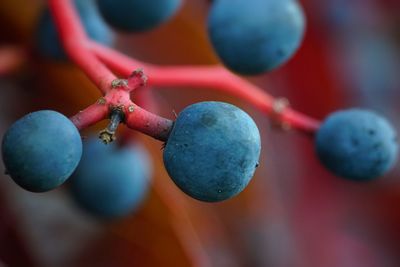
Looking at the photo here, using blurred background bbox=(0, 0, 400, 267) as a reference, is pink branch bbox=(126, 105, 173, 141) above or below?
below

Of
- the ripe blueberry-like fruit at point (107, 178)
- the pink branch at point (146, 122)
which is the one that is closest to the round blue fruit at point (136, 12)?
the ripe blueberry-like fruit at point (107, 178)

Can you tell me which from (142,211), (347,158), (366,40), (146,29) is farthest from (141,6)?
(366,40)

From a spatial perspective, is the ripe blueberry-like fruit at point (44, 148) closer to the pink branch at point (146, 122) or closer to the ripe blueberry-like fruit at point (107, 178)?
the pink branch at point (146, 122)

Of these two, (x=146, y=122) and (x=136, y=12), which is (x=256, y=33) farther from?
(x=146, y=122)

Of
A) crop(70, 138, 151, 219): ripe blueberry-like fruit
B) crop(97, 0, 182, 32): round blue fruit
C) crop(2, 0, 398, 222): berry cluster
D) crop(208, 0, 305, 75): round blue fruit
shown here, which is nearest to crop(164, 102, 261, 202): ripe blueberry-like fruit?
crop(2, 0, 398, 222): berry cluster

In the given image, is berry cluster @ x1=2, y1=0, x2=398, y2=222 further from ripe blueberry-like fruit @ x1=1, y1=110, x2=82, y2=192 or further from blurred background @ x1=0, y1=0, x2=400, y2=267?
blurred background @ x1=0, y1=0, x2=400, y2=267

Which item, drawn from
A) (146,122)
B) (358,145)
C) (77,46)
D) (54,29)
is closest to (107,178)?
(54,29)
